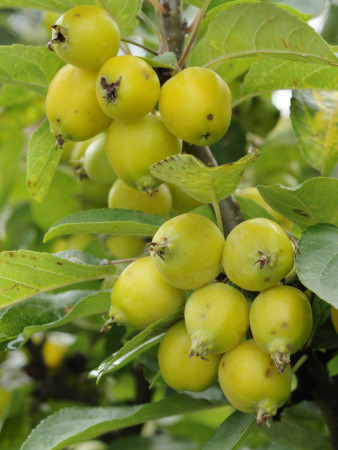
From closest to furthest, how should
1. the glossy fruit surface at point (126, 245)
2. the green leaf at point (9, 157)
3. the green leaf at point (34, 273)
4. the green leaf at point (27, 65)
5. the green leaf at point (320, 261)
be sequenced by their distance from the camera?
the green leaf at point (320, 261) → the green leaf at point (34, 273) → the green leaf at point (27, 65) → the glossy fruit surface at point (126, 245) → the green leaf at point (9, 157)

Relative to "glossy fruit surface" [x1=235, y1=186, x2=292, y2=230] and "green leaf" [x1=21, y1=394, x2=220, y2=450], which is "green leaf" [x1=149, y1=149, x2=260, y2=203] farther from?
"green leaf" [x1=21, y1=394, x2=220, y2=450]

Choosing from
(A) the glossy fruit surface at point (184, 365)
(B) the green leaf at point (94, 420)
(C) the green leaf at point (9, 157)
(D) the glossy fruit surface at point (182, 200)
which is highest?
(D) the glossy fruit surface at point (182, 200)

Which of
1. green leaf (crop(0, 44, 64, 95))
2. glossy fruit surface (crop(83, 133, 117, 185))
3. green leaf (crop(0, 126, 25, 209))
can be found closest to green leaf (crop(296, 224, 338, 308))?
glossy fruit surface (crop(83, 133, 117, 185))

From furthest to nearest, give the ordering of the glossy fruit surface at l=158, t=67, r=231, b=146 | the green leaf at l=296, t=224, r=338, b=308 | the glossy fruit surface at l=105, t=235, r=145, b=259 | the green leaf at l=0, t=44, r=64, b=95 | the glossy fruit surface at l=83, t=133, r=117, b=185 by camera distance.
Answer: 1. the glossy fruit surface at l=105, t=235, r=145, b=259
2. the glossy fruit surface at l=83, t=133, r=117, b=185
3. the green leaf at l=0, t=44, r=64, b=95
4. the glossy fruit surface at l=158, t=67, r=231, b=146
5. the green leaf at l=296, t=224, r=338, b=308

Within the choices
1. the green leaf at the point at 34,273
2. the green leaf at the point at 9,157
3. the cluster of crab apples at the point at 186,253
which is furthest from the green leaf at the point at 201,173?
the green leaf at the point at 9,157

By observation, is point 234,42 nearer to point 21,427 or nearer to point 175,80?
point 175,80

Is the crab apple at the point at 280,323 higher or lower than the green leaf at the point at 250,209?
higher

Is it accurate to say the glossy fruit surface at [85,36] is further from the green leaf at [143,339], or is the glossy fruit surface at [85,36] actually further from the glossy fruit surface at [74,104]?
the green leaf at [143,339]
